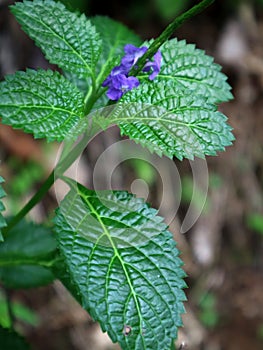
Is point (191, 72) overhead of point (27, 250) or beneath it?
overhead

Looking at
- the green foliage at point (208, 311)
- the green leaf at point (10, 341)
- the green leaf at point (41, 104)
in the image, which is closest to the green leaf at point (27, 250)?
the green leaf at point (10, 341)

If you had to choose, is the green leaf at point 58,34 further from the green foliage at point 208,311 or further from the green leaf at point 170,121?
the green foliage at point 208,311

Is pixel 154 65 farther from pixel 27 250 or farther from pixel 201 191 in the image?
pixel 201 191

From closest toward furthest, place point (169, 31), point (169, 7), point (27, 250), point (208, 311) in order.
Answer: point (169, 31) → point (27, 250) → point (208, 311) → point (169, 7)

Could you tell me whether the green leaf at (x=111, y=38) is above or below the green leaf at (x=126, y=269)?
above

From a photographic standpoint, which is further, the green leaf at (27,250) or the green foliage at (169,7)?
the green foliage at (169,7)

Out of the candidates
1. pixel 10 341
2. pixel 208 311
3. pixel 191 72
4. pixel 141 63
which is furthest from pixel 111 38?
pixel 208 311
